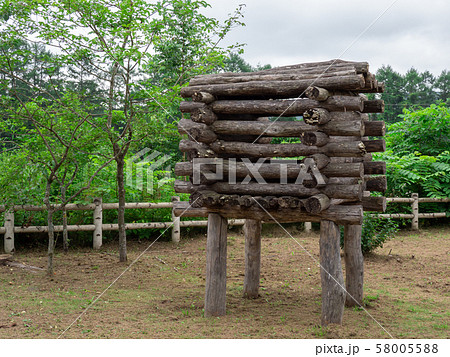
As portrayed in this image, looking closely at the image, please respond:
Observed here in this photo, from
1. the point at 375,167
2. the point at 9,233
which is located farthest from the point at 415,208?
the point at 9,233

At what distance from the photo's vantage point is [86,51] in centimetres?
814

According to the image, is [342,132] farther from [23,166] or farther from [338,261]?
[23,166]

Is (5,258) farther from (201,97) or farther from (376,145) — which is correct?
(376,145)

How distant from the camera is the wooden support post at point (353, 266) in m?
6.88

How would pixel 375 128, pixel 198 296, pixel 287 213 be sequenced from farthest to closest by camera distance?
pixel 198 296, pixel 375 128, pixel 287 213

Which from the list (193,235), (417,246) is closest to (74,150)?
(193,235)

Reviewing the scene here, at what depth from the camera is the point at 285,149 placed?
19.2 ft

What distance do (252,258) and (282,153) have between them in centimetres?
214

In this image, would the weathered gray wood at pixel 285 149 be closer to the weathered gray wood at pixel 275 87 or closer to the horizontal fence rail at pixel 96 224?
the weathered gray wood at pixel 275 87

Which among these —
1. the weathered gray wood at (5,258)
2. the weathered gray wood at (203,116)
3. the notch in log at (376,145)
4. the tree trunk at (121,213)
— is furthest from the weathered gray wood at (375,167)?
the weathered gray wood at (5,258)

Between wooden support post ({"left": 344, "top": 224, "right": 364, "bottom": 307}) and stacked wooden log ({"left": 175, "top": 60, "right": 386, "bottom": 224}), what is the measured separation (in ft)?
2.88

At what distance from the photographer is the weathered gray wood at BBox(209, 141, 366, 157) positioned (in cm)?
546

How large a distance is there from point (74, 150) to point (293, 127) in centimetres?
476

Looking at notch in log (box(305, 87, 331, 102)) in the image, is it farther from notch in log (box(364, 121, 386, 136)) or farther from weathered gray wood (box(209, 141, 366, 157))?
notch in log (box(364, 121, 386, 136))
